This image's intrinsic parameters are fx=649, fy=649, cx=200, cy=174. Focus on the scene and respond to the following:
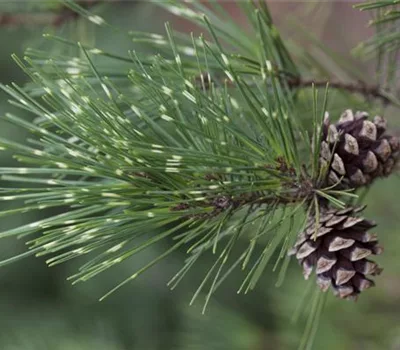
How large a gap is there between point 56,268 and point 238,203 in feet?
2.00

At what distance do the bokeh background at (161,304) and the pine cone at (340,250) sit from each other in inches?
11.9

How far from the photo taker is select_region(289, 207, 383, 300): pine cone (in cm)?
33

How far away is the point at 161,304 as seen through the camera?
87 centimetres

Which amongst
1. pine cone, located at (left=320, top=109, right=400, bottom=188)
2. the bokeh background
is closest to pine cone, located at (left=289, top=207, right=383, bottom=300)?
pine cone, located at (left=320, top=109, right=400, bottom=188)

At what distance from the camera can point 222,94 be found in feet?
1.13

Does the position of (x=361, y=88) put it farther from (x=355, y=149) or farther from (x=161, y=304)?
(x=161, y=304)

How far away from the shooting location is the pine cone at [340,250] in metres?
0.33

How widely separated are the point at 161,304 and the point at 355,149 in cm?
58

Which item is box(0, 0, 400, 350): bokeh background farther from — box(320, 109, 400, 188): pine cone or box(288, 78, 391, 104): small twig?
box(320, 109, 400, 188): pine cone

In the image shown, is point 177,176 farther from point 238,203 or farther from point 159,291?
point 159,291

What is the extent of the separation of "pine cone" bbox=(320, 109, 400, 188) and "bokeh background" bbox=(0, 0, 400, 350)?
0.88ft

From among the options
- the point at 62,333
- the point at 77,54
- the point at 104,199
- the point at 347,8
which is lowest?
the point at 62,333

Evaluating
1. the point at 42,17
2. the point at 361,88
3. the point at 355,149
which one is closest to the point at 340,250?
the point at 355,149

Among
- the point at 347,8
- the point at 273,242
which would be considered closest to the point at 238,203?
the point at 273,242
